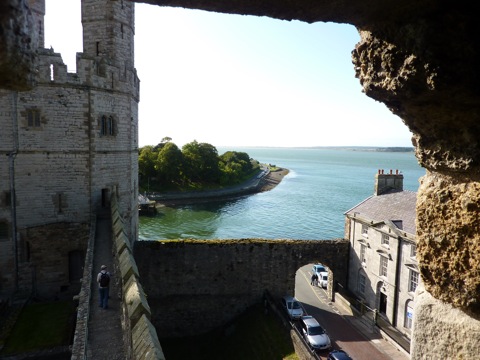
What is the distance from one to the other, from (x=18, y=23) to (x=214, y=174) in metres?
78.1

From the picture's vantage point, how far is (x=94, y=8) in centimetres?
1736

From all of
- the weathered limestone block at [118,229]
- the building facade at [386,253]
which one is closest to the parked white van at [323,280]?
the building facade at [386,253]

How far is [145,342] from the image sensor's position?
6.14 m

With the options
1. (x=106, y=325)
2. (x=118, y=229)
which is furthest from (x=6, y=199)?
(x=106, y=325)

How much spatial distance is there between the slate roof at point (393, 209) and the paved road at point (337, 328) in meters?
6.27


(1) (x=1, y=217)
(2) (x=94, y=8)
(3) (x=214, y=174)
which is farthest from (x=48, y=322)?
(3) (x=214, y=174)

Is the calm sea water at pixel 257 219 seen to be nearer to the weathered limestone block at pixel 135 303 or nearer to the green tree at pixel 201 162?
the green tree at pixel 201 162

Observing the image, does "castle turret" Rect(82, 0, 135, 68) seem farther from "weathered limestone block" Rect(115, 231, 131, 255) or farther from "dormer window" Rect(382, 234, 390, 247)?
"dormer window" Rect(382, 234, 390, 247)

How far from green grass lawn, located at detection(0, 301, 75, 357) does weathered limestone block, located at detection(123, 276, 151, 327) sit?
18.0ft

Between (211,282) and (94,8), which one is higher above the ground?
(94,8)

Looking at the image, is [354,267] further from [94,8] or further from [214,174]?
[214,174]

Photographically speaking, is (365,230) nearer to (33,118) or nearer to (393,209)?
(393,209)

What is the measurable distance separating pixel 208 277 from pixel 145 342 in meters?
15.5

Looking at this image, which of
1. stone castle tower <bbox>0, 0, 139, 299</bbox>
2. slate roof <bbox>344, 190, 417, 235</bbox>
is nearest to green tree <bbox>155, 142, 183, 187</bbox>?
slate roof <bbox>344, 190, 417, 235</bbox>
